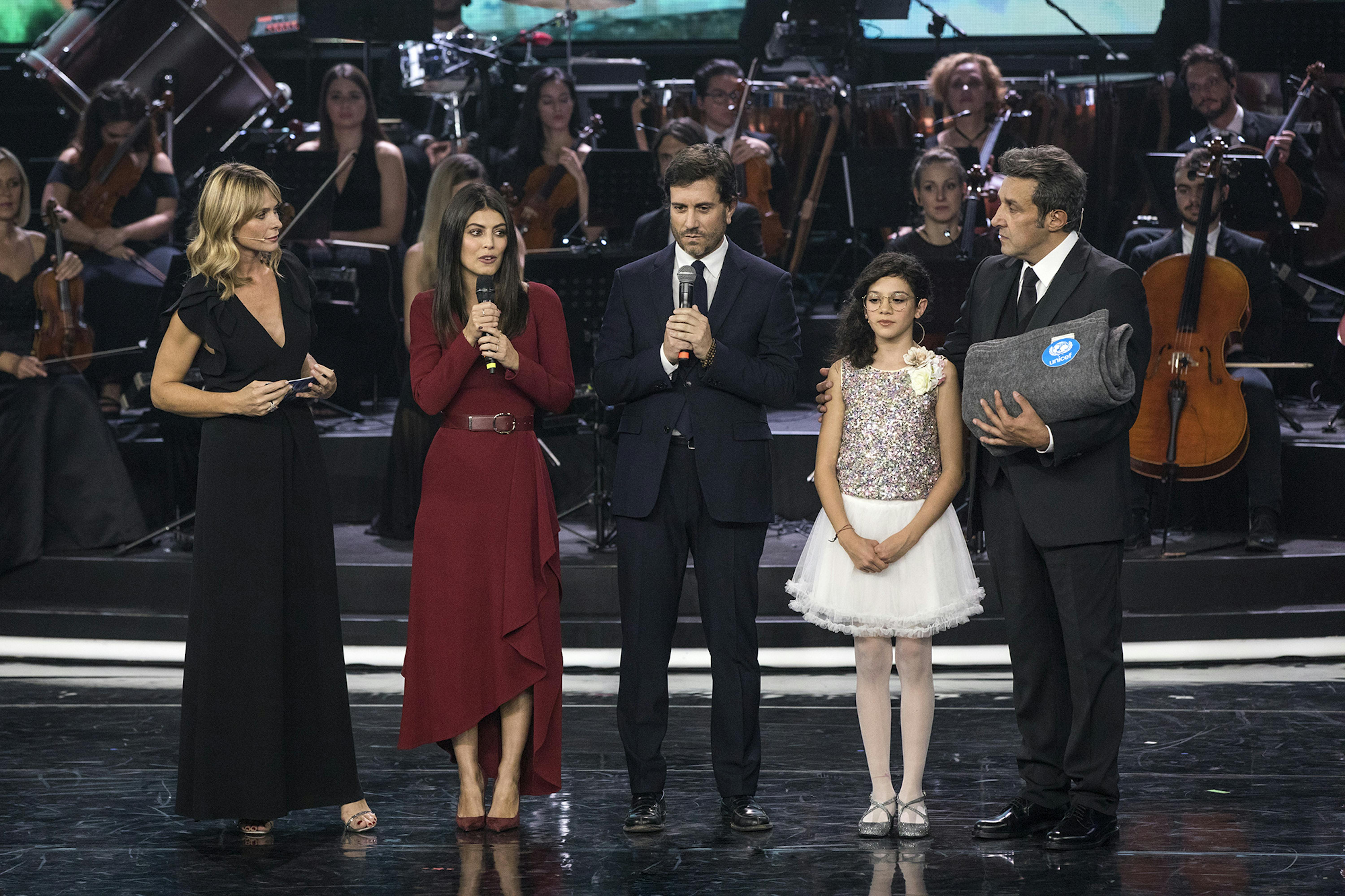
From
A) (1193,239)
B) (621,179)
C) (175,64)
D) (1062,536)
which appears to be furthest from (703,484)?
(175,64)

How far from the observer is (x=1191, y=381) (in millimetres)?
5473

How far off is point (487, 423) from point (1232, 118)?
5499 mm

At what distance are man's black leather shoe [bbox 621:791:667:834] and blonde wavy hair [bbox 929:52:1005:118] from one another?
5016 mm

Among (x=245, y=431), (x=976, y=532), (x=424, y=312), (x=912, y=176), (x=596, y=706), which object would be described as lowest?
(x=596, y=706)

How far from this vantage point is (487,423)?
3.44 meters

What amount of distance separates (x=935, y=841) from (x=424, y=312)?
5.77ft

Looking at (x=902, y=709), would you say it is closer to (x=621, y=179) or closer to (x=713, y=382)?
(x=713, y=382)

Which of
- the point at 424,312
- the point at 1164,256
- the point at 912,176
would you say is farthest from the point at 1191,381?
the point at 424,312

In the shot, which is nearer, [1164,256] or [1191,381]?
[1191,381]

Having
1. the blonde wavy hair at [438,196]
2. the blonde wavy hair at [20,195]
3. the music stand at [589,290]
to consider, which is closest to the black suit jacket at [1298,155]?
the music stand at [589,290]

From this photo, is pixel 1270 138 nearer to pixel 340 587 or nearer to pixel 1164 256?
pixel 1164 256

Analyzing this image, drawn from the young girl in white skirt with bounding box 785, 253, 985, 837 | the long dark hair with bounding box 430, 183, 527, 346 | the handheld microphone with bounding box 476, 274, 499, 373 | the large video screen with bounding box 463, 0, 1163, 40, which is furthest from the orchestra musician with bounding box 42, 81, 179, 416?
the young girl in white skirt with bounding box 785, 253, 985, 837

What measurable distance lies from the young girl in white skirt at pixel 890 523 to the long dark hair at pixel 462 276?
0.81 m

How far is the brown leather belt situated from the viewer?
344 centimetres
